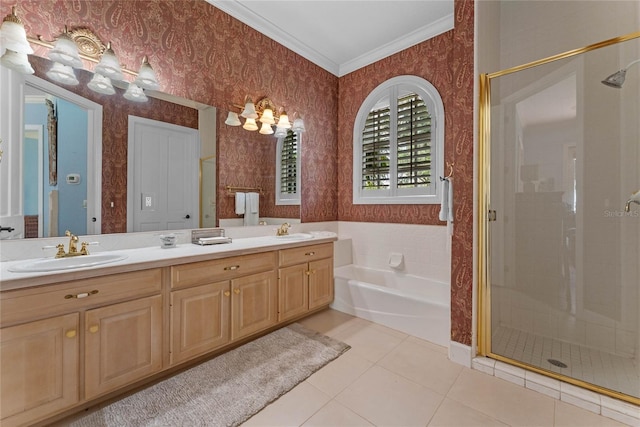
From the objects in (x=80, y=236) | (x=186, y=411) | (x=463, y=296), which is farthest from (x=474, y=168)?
(x=80, y=236)

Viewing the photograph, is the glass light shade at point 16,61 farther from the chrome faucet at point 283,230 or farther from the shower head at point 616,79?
the shower head at point 616,79

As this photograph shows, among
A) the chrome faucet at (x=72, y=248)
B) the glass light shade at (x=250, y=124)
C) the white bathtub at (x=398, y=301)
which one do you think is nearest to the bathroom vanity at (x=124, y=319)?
the chrome faucet at (x=72, y=248)

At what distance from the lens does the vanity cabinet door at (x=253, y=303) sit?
2.11m

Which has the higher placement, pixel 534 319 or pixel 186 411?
pixel 534 319

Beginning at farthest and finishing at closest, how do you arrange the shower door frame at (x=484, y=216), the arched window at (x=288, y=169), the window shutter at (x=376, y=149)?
the window shutter at (x=376, y=149), the arched window at (x=288, y=169), the shower door frame at (x=484, y=216)

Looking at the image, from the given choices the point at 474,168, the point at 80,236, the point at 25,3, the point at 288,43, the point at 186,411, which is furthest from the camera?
the point at 288,43

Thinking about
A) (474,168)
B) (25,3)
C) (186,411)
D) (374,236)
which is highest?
(25,3)

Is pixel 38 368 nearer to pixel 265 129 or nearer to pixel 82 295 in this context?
pixel 82 295

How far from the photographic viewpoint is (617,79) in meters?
1.98

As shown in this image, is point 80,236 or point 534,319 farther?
point 534,319

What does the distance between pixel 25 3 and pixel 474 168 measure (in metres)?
3.13

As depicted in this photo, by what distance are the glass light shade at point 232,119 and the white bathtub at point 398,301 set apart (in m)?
1.96

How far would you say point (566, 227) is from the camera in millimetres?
2211

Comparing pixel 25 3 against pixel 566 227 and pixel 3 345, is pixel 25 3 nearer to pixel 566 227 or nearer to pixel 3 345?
pixel 3 345
